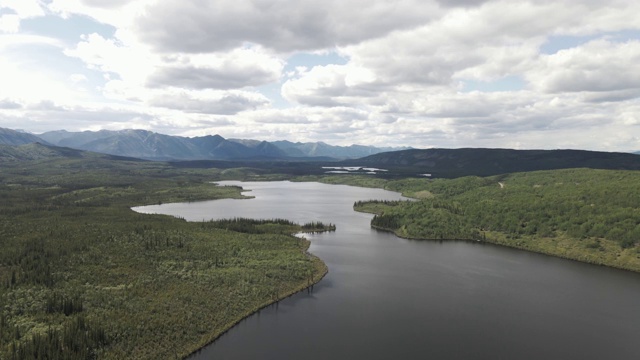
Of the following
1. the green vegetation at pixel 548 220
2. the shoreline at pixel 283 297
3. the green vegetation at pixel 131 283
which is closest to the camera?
the green vegetation at pixel 131 283

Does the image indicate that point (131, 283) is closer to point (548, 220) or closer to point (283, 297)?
point (283, 297)

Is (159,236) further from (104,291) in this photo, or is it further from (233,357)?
(233,357)

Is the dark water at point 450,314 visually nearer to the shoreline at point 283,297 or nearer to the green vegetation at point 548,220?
the shoreline at point 283,297

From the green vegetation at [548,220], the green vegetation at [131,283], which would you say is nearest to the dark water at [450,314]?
the green vegetation at [131,283]

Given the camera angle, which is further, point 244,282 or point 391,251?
point 391,251

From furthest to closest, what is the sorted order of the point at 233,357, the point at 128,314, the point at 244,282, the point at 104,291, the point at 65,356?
the point at 244,282
the point at 104,291
the point at 128,314
the point at 233,357
the point at 65,356

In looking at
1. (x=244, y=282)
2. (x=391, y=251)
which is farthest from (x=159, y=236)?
(x=391, y=251)

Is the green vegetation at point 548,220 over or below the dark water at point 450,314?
over
